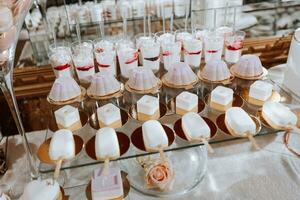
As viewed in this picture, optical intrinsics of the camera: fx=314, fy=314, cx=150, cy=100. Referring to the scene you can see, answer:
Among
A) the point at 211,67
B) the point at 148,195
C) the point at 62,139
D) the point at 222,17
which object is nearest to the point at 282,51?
the point at 222,17

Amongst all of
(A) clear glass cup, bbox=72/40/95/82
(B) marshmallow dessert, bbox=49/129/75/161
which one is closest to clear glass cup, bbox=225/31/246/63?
(A) clear glass cup, bbox=72/40/95/82

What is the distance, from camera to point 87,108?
28.9 inches

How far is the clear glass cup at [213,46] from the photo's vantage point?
2.72 feet

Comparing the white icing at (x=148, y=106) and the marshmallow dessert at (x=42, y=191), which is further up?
the white icing at (x=148, y=106)

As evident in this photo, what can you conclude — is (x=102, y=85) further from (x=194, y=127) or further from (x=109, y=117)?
(x=194, y=127)

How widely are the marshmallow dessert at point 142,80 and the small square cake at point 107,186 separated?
0.71ft

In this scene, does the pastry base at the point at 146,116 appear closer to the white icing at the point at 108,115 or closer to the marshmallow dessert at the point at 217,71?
the white icing at the point at 108,115

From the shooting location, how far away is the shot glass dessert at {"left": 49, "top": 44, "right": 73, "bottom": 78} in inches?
31.1

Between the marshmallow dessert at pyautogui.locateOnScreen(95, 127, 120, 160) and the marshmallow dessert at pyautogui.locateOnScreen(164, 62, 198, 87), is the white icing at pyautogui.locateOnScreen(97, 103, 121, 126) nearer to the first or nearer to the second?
the marshmallow dessert at pyautogui.locateOnScreen(95, 127, 120, 160)

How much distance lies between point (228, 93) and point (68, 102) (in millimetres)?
362

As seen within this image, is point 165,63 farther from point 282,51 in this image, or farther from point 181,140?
point 282,51

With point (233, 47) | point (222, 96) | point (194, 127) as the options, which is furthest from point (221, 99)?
point (233, 47)

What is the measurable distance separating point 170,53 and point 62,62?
28 cm

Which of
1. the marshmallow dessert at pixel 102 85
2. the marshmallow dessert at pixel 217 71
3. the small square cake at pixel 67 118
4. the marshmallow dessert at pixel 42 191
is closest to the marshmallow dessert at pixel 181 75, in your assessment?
the marshmallow dessert at pixel 217 71
